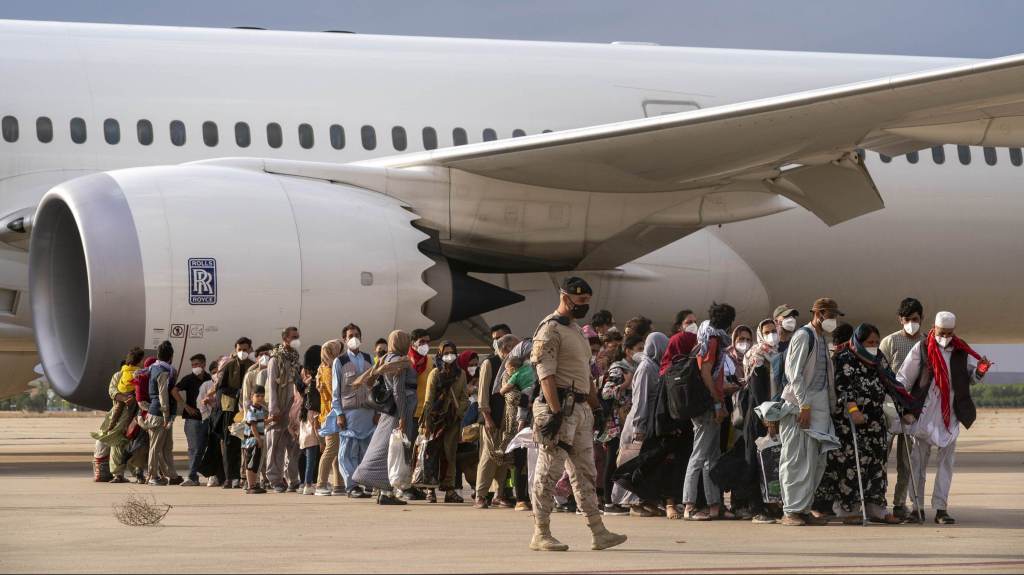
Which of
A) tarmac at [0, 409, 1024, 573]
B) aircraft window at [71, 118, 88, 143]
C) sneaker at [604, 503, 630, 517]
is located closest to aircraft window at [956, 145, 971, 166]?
tarmac at [0, 409, 1024, 573]

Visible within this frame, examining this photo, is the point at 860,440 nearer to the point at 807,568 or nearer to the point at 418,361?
the point at 807,568

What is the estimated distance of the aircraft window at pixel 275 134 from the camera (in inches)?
561

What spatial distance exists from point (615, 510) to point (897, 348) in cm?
217

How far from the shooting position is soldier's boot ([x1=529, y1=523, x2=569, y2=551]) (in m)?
7.64

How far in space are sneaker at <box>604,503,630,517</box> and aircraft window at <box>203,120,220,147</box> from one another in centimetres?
576

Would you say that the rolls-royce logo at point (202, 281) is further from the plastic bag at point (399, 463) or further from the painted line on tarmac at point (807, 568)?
the painted line on tarmac at point (807, 568)

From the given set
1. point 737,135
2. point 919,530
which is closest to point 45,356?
point 737,135

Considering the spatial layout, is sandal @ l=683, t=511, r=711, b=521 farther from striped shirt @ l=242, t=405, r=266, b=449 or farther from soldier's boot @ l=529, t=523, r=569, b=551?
striped shirt @ l=242, t=405, r=266, b=449

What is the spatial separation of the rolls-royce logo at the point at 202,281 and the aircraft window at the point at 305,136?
288cm

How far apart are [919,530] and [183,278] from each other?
5760mm

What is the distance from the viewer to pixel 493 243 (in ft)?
44.7

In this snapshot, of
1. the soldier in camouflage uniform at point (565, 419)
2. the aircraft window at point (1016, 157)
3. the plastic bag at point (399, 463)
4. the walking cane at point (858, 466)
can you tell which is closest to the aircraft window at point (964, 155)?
the aircraft window at point (1016, 157)

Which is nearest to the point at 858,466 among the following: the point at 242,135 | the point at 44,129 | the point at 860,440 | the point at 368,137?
the point at 860,440

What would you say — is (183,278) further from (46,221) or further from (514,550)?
(514,550)
